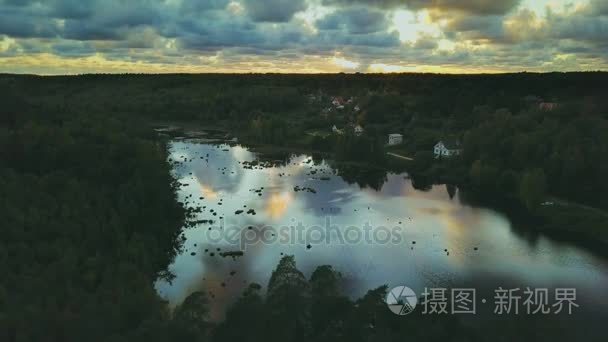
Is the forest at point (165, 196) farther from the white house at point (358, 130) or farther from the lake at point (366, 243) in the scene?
the lake at point (366, 243)

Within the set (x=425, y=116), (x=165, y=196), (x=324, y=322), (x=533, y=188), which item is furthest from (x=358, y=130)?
(x=324, y=322)

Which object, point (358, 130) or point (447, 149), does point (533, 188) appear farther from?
point (358, 130)

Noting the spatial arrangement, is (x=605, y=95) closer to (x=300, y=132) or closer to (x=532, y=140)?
(x=532, y=140)

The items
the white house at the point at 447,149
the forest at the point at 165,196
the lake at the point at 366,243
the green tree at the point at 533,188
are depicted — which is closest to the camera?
the forest at the point at 165,196

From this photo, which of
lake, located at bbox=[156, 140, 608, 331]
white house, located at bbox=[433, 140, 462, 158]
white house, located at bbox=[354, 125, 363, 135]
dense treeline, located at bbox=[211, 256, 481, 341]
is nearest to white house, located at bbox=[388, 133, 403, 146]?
white house, located at bbox=[354, 125, 363, 135]

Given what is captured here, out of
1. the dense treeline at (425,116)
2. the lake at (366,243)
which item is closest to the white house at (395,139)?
the dense treeline at (425,116)

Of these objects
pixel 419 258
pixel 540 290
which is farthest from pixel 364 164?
pixel 540 290

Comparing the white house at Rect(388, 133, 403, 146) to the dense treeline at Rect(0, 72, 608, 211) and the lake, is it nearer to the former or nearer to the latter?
the dense treeline at Rect(0, 72, 608, 211)
